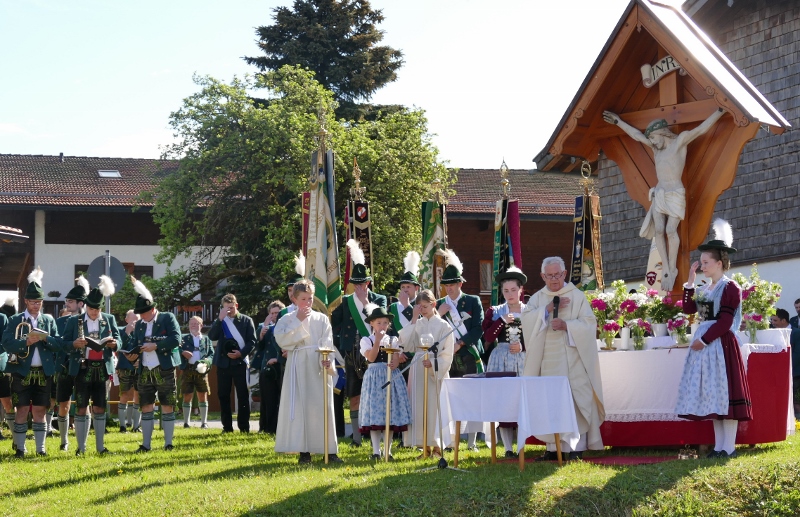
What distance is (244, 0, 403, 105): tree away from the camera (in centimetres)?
4103

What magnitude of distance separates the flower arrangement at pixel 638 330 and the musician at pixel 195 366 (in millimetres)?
8836

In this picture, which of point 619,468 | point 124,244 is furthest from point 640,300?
point 124,244

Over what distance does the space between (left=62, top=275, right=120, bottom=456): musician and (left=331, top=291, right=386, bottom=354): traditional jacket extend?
8.76 feet

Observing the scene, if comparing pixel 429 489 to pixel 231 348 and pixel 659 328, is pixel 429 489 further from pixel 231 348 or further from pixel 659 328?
pixel 231 348

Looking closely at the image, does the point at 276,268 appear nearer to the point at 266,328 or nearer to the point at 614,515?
the point at 266,328

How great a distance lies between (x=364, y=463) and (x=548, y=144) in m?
5.08

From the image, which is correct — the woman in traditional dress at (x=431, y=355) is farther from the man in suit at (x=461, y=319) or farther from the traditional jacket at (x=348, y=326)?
the traditional jacket at (x=348, y=326)

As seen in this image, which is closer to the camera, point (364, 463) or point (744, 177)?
point (364, 463)

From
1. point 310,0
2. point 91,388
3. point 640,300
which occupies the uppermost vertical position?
point 310,0

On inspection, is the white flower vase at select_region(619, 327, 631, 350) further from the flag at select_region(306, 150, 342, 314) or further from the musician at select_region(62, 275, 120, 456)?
the musician at select_region(62, 275, 120, 456)

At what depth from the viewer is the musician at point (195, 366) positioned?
61.2ft

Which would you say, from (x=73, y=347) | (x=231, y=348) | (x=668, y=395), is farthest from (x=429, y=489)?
(x=231, y=348)

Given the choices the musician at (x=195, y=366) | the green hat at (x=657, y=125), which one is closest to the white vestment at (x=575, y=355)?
the green hat at (x=657, y=125)

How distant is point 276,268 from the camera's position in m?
30.8
